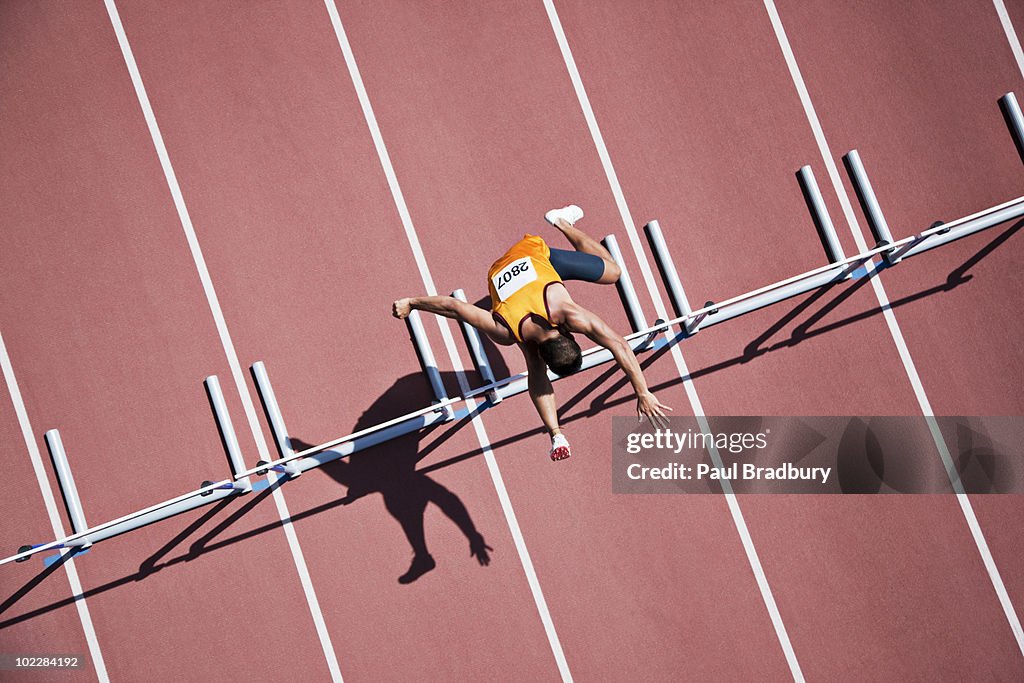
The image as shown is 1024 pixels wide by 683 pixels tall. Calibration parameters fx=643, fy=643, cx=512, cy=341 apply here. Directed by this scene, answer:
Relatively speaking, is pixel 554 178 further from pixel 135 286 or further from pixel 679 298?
pixel 135 286

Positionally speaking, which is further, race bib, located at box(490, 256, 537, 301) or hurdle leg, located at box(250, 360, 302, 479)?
hurdle leg, located at box(250, 360, 302, 479)

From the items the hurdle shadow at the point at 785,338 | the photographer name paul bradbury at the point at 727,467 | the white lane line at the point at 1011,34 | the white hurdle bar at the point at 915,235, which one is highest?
the white lane line at the point at 1011,34

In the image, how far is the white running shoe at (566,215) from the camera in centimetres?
557

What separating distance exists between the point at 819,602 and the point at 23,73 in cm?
876

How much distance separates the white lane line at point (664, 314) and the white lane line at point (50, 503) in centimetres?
573

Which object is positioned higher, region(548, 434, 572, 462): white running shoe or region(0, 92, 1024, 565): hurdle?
region(0, 92, 1024, 565): hurdle

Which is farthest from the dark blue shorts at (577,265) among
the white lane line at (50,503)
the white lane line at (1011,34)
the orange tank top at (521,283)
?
the white lane line at (50,503)

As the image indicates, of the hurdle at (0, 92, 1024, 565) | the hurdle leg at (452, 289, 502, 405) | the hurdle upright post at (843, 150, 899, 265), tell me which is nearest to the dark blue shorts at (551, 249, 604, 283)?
the hurdle at (0, 92, 1024, 565)

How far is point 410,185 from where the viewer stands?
5949 millimetres

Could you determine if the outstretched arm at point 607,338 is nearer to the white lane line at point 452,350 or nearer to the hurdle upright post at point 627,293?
the hurdle upright post at point 627,293

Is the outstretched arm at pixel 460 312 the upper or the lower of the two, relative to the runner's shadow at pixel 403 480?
upper

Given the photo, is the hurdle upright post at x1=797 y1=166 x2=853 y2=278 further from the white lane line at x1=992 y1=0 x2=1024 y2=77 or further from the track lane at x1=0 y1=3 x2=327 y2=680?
the track lane at x1=0 y1=3 x2=327 y2=680

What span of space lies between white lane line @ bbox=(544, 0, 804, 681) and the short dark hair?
5.31ft

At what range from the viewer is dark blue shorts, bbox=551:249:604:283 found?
205 inches
